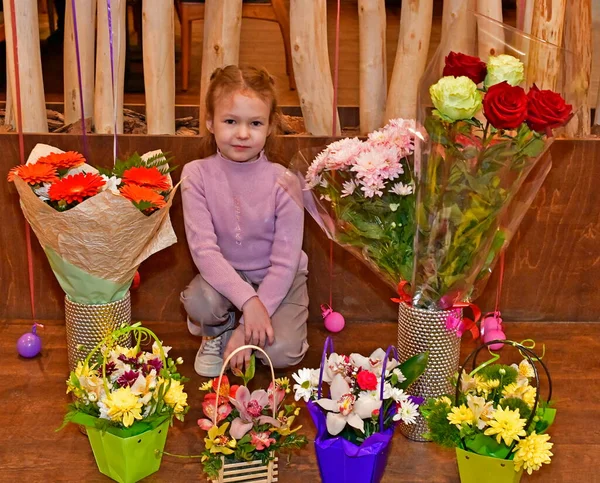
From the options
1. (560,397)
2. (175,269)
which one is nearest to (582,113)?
(560,397)

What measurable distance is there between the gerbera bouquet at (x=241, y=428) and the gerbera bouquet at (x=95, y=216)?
1.42ft

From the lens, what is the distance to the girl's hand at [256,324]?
2.07m

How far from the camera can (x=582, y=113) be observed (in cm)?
244

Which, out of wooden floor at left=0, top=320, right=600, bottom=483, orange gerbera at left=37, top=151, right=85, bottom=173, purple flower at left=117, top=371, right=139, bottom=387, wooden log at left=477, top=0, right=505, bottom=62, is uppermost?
wooden log at left=477, top=0, right=505, bottom=62

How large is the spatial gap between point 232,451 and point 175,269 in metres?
0.95

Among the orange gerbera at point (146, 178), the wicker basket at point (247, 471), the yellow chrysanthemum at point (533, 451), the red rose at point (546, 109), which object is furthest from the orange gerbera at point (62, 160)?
the yellow chrysanthemum at point (533, 451)

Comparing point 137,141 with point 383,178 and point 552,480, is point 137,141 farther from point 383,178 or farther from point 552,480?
point 552,480

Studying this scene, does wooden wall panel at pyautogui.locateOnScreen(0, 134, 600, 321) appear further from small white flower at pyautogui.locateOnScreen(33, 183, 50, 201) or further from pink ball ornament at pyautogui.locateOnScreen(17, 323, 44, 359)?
small white flower at pyautogui.locateOnScreen(33, 183, 50, 201)

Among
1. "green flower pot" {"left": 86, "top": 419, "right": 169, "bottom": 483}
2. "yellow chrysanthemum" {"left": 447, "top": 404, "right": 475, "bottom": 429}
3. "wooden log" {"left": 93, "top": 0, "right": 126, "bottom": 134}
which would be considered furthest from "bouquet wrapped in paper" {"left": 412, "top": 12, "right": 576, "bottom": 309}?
"wooden log" {"left": 93, "top": 0, "right": 126, "bottom": 134}

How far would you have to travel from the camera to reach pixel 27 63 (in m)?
2.43

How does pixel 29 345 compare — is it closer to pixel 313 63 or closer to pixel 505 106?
pixel 313 63

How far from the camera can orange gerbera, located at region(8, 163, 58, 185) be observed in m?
1.88

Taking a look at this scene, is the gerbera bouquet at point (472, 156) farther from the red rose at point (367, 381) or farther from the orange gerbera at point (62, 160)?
the orange gerbera at point (62, 160)

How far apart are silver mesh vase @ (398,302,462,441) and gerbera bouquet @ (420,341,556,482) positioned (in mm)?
186
